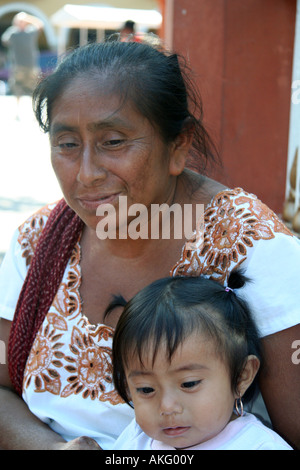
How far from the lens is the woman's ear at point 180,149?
83.1 inches

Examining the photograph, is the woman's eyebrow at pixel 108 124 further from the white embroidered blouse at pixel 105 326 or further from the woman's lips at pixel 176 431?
the woman's lips at pixel 176 431

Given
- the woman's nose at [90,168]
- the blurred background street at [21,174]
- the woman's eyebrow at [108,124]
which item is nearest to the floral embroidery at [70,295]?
the woman's nose at [90,168]

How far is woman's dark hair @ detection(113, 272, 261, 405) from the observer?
178 centimetres

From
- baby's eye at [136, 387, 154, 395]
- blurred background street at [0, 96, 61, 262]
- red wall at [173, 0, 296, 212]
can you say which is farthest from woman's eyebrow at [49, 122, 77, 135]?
blurred background street at [0, 96, 61, 262]

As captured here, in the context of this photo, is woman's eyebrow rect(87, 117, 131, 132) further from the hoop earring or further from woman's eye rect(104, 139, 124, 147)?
the hoop earring

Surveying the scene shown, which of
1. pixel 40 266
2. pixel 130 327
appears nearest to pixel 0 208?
pixel 40 266

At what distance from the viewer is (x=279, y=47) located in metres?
4.70

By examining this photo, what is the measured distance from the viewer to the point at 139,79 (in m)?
2.00

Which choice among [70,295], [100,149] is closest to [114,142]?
[100,149]

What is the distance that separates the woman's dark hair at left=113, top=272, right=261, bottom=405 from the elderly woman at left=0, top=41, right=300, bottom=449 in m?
0.09

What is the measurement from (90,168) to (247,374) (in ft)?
2.29

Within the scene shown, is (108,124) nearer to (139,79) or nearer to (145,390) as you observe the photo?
(139,79)

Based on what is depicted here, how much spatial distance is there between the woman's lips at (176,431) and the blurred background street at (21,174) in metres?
3.56

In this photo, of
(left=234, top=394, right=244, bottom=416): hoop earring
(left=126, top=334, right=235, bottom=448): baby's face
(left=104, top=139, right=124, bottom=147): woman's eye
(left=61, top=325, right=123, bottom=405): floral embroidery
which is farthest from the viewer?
(left=61, top=325, right=123, bottom=405): floral embroidery
